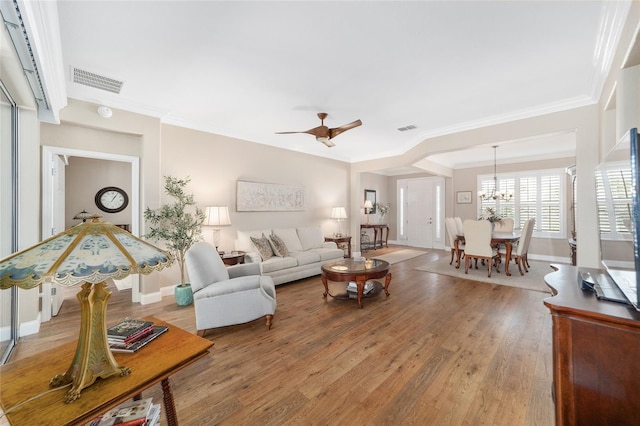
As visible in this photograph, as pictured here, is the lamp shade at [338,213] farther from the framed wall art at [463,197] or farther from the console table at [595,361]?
the console table at [595,361]

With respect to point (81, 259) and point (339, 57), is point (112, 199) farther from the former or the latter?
point (81, 259)

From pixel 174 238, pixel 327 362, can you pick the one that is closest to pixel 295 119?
pixel 174 238

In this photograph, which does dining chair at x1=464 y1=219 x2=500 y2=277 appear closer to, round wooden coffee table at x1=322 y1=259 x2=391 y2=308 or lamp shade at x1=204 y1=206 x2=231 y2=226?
Result: round wooden coffee table at x1=322 y1=259 x2=391 y2=308

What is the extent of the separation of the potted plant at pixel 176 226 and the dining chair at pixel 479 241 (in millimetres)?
4769

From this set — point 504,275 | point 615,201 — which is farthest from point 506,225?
point 615,201

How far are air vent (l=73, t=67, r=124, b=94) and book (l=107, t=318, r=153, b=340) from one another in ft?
8.98

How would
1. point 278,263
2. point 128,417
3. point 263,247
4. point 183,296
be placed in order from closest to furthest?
point 128,417 < point 183,296 < point 278,263 < point 263,247

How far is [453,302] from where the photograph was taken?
11.8 ft

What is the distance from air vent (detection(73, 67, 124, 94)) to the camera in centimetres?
276

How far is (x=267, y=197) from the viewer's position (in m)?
5.17

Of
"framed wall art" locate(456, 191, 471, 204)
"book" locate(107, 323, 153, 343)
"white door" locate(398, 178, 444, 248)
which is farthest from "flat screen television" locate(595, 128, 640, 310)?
"white door" locate(398, 178, 444, 248)

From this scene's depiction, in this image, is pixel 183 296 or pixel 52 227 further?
pixel 183 296

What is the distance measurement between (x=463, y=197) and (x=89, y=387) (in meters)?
8.66

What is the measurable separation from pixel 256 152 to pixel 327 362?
3.96 metres
